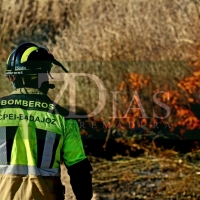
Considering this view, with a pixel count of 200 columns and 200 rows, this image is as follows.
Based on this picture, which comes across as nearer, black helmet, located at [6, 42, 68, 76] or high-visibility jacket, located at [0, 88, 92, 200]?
high-visibility jacket, located at [0, 88, 92, 200]

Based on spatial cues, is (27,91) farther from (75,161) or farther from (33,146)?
(75,161)

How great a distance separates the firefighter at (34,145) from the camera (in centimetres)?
394

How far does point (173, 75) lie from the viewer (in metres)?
8.41

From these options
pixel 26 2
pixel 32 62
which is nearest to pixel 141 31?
pixel 26 2

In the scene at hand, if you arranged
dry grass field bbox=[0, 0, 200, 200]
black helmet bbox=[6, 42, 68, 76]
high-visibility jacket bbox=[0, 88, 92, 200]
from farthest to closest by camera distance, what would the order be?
dry grass field bbox=[0, 0, 200, 200]
black helmet bbox=[6, 42, 68, 76]
high-visibility jacket bbox=[0, 88, 92, 200]

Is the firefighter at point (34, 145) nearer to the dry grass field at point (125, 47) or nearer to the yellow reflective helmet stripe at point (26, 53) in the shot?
the yellow reflective helmet stripe at point (26, 53)

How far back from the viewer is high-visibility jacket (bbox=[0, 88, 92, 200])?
393 cm

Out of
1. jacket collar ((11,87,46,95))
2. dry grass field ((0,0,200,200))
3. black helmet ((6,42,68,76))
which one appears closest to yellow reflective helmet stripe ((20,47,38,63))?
black helmet ((6,42,68,76))

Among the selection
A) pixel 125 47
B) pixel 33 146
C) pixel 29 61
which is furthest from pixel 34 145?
pixel 125 47

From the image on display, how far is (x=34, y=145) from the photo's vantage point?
13.0 feet

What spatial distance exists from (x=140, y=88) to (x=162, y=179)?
3.63 ft

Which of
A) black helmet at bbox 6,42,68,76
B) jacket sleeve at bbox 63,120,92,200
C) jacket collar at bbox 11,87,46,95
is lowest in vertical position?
jacket sleeve at bbox 63,120,92,200

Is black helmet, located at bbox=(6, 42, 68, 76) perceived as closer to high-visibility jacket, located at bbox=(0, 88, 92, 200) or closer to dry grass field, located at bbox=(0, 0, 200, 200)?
high-visibility jacket, located at bbox=(0, 88, 92, 200)

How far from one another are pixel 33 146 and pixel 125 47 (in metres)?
4.65
